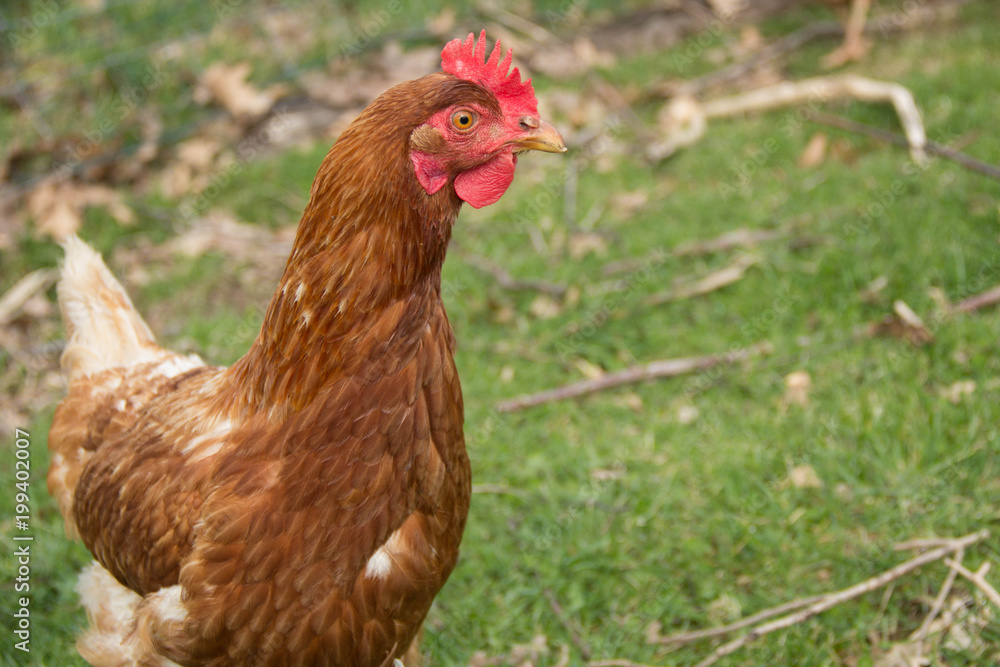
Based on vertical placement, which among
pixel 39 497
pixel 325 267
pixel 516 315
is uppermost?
pixel 325 267

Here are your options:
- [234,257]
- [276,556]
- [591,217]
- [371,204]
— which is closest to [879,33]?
[591,217]

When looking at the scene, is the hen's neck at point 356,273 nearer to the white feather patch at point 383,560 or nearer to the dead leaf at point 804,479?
the white feather patch at point 383,560

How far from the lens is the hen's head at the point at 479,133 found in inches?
71.7

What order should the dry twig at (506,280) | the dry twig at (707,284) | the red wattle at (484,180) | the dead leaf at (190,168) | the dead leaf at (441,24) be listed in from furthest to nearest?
the dead leaf at (441,24), the dead leaf at (190,168), the dry twig at (506,280), the dry twig at (707,284), the red wattle at (484,180)

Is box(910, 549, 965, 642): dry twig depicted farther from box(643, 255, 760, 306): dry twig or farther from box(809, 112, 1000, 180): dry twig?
box(809, 112, 1000, 180): dry twig

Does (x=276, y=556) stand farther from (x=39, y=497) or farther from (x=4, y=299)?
(x=4, y=299)

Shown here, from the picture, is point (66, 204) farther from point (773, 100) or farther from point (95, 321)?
point (773, 100)

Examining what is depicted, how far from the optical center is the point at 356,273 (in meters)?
1.83

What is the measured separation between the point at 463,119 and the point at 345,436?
0.81m

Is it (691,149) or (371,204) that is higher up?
(371,204)

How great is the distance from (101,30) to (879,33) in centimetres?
592

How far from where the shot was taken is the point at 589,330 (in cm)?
423

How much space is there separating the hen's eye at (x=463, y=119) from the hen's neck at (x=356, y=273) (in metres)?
0.14

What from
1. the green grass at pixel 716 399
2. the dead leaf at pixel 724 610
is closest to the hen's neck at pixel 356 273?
the green grass at pixel 716 399
